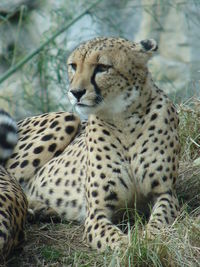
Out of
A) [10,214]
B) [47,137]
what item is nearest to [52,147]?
[47,137]

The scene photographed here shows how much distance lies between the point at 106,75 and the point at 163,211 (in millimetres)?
808

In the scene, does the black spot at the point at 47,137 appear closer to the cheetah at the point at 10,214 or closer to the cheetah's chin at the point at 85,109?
the cheetah at the point at 10,214

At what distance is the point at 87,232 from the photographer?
4918 millimetres

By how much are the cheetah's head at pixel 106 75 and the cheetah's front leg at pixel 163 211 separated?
0.55 metres

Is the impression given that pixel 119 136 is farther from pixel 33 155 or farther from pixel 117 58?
pixel 33 155

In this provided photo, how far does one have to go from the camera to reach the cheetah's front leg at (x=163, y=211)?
4.71m

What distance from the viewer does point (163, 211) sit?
4891 mm

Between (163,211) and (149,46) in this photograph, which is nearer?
(163,211)

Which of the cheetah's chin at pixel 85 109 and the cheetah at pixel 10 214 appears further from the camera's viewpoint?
the cheetah's chin at pixel 85 109

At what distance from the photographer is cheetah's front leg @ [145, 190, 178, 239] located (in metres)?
4.71

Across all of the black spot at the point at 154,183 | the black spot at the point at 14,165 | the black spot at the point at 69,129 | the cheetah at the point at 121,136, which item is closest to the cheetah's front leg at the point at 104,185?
the cheetah at the point at 121,136

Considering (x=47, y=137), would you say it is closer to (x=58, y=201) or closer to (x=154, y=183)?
(x=58, y=201)

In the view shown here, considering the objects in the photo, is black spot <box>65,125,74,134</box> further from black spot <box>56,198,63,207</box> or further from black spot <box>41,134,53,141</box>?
black spot <box>56,198,63,207</box>

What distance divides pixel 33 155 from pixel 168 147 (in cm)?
125
